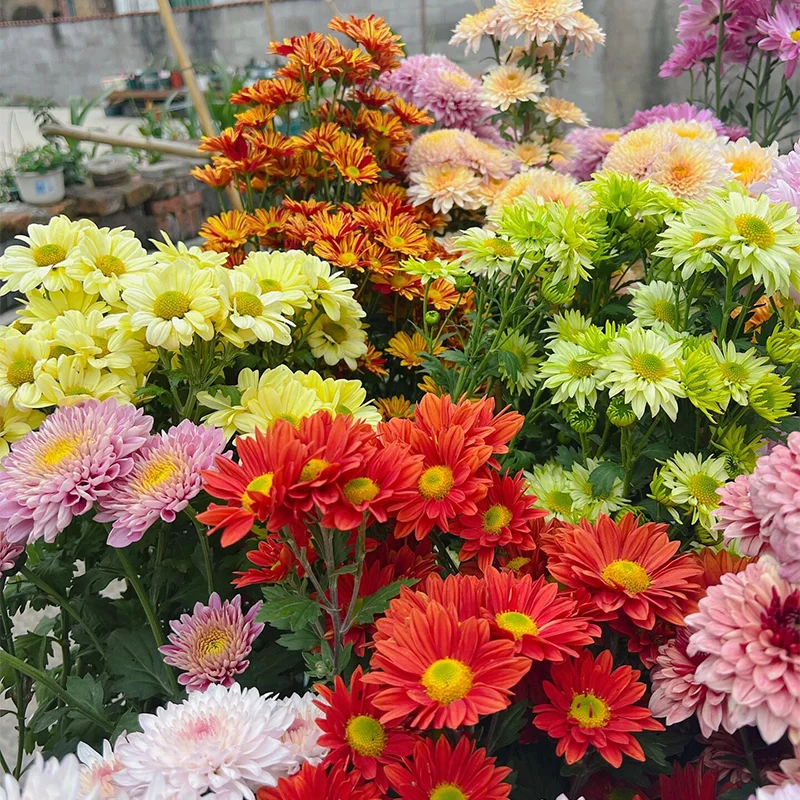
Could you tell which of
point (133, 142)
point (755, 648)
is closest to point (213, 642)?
point (755, 648)

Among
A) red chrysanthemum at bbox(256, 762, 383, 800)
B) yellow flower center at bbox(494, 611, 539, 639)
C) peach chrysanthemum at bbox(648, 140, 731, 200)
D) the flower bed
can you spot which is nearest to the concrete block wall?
peach chrysanthemum at bbox(648, 140, 731, 200)

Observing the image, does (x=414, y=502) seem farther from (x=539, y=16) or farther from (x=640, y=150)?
(x=539, y=16)

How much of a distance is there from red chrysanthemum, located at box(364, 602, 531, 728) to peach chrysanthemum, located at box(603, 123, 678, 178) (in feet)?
2.55

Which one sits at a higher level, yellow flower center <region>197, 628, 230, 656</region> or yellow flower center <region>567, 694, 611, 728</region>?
yellow flower center <region>567, 694, 611, 728</region>

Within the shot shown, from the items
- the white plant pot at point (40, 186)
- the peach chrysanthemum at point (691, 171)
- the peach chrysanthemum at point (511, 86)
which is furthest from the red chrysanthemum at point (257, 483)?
the white plant pot at point (40, 186)

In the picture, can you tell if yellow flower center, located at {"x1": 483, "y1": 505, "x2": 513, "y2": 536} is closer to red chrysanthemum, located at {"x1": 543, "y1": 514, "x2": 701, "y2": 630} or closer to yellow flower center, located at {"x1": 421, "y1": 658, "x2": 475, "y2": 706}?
red chrysanthemum, located at {"x1": 543, "y1": 514, "x2": 701, "y2": 630}

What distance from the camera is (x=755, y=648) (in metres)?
0.44

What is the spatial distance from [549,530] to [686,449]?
0.70 ft

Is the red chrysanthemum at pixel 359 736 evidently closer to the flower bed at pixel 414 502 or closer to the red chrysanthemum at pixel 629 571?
the flower bed at pixel 414 502

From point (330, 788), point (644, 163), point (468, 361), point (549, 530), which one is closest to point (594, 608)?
point (549, 530)

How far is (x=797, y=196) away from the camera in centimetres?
80

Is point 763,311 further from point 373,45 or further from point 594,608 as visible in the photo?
point 373,45

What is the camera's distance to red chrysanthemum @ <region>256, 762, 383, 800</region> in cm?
48

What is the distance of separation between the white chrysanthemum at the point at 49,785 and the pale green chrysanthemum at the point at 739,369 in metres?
0.60
